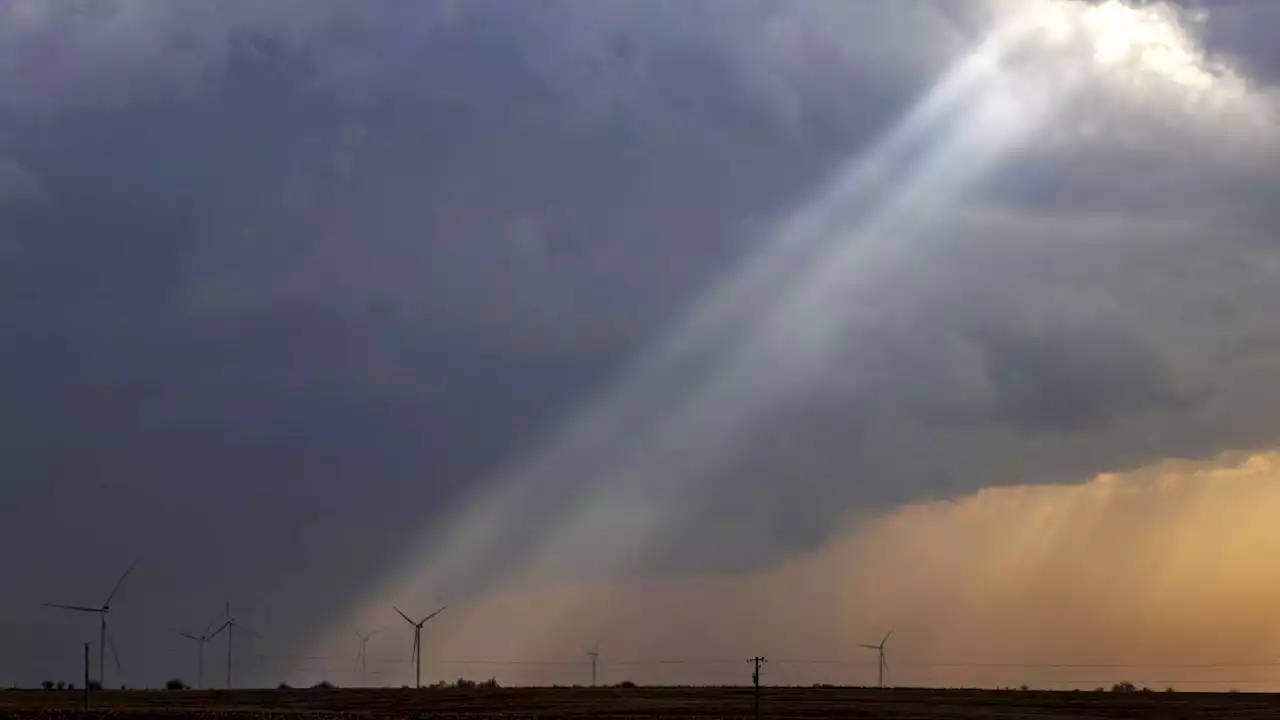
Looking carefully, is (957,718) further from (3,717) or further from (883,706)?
(3,717)

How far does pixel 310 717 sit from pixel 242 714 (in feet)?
43.9

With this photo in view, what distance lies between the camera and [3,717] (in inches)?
6973

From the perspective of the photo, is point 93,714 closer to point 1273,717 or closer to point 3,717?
point 3,717

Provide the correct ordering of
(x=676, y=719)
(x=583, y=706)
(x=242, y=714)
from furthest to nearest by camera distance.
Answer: (x=583, y=706) → (x=242, y=714) → (x=676, y=719)

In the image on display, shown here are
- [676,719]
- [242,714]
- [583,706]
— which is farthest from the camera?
[583,706]

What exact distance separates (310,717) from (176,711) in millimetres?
24742

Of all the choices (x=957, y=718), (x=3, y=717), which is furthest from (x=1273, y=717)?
(x=3, y=717)

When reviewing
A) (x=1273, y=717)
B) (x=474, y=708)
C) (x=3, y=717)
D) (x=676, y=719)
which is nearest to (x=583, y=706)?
(x=474, y=708)

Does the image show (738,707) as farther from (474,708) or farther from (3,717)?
(3,717)

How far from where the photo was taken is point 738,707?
630 ft

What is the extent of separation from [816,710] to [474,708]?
42574mm

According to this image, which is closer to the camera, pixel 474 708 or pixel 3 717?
pixel 3 717

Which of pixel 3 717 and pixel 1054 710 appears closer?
pixel 3 717

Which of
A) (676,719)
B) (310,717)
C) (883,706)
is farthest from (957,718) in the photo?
(310,717)
